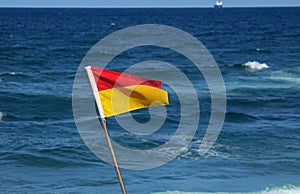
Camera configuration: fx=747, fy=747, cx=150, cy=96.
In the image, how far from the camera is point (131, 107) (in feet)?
35.5

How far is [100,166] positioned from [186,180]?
9.52 ft

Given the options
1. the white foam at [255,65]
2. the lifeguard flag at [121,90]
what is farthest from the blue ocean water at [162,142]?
the lifeguard flag at [121,90]

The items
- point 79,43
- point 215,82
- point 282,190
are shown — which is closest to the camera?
point 282,190

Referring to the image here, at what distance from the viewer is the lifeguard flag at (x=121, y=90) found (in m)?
10.7

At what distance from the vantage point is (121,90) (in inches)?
423

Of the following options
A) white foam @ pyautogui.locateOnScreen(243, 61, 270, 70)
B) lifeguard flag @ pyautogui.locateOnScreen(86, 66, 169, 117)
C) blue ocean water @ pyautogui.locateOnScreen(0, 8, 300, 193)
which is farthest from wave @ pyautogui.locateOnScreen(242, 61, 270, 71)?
lifeguard flag @ pyautogui.locateOnScreen(86, 66, 169, 117)

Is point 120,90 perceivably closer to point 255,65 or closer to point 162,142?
point 162,142

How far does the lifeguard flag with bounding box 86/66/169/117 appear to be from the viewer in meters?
10.7

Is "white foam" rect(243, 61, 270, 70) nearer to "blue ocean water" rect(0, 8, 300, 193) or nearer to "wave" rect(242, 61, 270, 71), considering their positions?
"wave" rect(242, 61, 270, 71)

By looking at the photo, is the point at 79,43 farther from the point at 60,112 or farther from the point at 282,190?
the point at 282,190

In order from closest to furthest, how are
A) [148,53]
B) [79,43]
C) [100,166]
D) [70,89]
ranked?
1. [100,166]
2. [70,89]
3. [148,53]
4. [79,43]

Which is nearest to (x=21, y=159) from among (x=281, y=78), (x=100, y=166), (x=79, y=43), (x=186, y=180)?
(x=100, y=166)

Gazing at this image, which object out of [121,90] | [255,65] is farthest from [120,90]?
[255,65]

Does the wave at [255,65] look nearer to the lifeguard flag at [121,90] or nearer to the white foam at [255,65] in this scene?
the white foam at [255,65]
